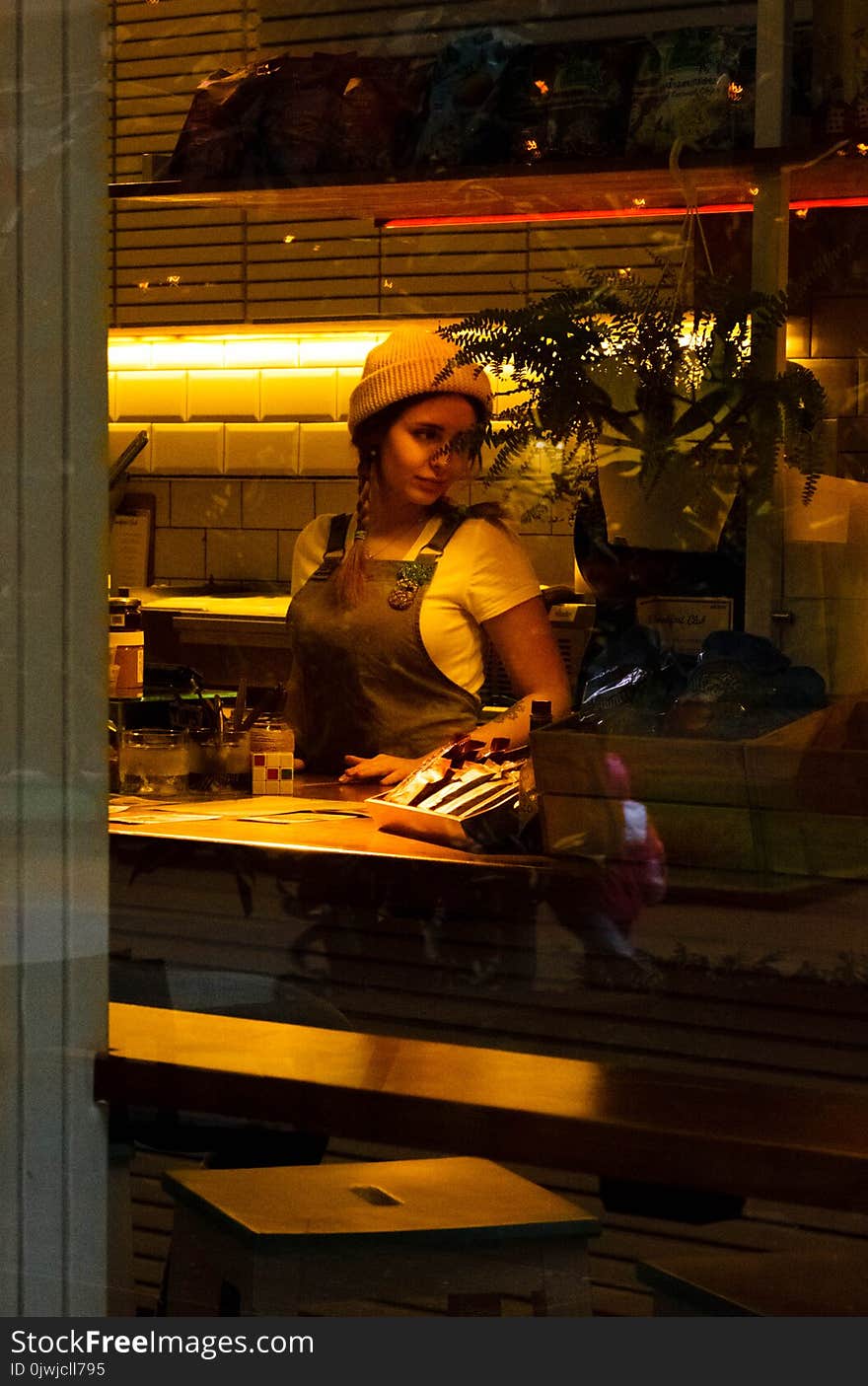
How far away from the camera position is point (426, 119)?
2.19 metres

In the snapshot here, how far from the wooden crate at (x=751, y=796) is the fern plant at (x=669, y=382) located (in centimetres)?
31

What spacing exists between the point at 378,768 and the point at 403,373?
65cm

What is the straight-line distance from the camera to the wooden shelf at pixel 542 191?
202 cm

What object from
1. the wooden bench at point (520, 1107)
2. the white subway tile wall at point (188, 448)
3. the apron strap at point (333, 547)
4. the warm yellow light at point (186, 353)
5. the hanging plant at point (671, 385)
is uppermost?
the warm yellow light at point (186, 353)

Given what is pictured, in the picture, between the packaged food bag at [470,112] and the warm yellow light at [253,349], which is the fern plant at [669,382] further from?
the warm yellow light at [253,349]

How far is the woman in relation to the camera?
97.0 inches

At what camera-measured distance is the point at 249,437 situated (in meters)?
4.70

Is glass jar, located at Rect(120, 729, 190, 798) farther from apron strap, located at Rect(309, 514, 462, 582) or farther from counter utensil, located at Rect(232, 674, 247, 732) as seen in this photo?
apron strap, located at Rect(309, 514, 462, 582)

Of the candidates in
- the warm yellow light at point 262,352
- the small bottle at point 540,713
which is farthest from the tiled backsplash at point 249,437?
the small bottle at point 540,713

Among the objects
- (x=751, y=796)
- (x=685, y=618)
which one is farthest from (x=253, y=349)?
(x=751, y=796)

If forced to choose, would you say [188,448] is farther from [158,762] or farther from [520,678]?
[158,762]

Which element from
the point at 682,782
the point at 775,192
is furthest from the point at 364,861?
the point at 775,192

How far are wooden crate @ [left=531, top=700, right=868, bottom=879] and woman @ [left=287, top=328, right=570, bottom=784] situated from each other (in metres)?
0.60

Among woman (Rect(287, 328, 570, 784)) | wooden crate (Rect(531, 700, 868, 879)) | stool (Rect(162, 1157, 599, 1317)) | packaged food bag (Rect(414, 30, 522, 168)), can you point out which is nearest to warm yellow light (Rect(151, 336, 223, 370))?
woman (Rect(287, 328, 570, 784))
